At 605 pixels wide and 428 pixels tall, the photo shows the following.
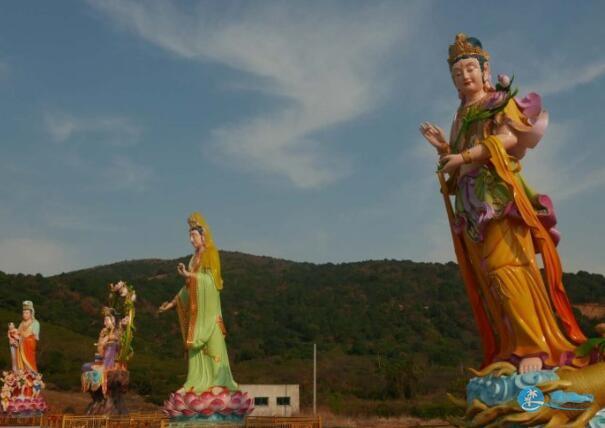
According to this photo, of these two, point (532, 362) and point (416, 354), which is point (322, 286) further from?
point (532, 362)

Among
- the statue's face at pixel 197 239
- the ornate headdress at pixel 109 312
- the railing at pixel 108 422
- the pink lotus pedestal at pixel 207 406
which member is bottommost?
the railing at pixel 108 422

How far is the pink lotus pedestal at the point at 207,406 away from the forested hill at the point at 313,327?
14.5 metres

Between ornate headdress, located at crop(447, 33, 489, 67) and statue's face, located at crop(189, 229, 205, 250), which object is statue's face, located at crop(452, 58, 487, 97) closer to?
ornate headdress, located at crop(447, 33, 489, 67)

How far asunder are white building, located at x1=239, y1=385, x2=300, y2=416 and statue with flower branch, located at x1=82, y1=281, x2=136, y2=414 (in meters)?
5.85

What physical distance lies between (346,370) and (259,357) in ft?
19.8

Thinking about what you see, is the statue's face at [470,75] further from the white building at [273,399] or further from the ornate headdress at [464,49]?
the white building at [273,399]

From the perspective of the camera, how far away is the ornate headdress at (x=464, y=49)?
6594mm

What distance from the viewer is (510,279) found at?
234 inches

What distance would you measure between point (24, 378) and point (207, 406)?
783 centimetres

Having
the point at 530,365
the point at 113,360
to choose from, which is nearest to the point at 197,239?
the point at 113,360

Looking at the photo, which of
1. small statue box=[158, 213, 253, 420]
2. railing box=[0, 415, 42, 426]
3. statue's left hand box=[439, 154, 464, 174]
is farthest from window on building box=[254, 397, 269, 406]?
statue's left hand box=[439, 154, 464, 174]

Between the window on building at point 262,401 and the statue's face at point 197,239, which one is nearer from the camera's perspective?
the statue's face at point 197,239

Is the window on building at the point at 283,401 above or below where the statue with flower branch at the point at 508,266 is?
below

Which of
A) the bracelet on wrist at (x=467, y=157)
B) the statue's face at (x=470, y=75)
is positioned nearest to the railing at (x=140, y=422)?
the bracelet on wrist at (x=467, y=157)
